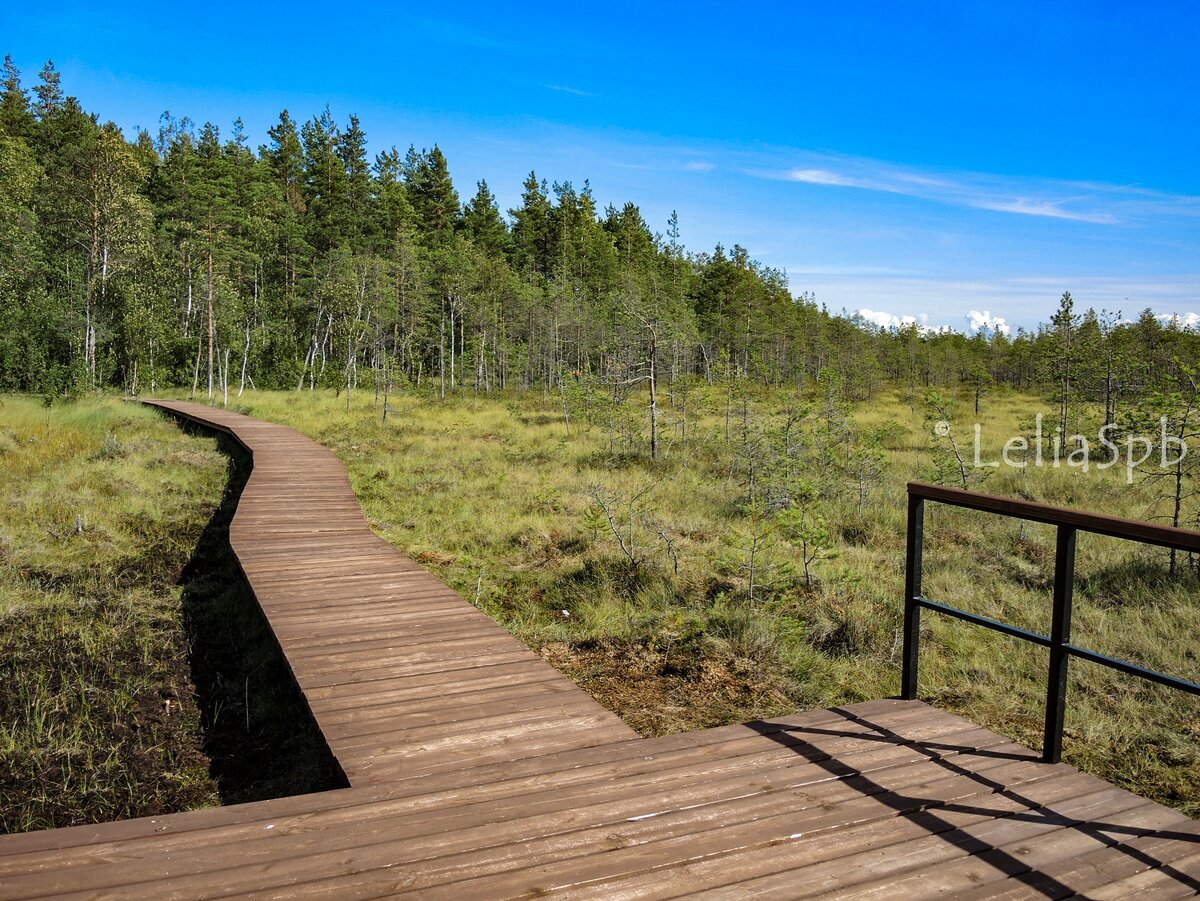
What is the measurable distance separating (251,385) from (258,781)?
3882cm

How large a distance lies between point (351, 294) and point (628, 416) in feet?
76.4

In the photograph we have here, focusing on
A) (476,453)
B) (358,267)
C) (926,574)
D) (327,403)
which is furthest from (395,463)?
(358,267)

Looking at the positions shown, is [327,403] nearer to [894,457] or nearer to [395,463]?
[395,463]

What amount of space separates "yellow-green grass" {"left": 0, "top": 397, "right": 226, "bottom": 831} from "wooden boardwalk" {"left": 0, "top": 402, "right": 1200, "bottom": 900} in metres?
1.38

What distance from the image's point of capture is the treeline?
29797mm

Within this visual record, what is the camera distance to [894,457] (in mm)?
17406

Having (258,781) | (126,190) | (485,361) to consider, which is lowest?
(258,781)

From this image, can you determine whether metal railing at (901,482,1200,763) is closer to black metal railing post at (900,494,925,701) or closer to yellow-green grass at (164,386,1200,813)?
black metal railing post at (900,494,925,701)

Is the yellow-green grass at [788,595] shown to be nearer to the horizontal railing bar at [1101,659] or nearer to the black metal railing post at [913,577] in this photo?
the black metal railing post at [913,577]

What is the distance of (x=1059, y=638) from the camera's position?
8.94ft

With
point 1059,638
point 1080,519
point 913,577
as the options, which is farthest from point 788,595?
point 1080,519

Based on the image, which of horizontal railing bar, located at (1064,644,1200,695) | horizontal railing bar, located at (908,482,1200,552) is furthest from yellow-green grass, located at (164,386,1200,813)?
horizontal railing bar, located at (908,482,1200,552)

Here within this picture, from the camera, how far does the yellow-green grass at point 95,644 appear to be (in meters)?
4.07

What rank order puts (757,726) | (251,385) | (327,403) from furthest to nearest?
(251,385), (327,403), (757,726)
